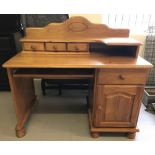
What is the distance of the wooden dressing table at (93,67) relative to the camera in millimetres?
1292

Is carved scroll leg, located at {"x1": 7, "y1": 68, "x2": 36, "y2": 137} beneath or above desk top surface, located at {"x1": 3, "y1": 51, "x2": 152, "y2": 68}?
beneath

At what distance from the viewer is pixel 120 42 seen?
54.3 inches

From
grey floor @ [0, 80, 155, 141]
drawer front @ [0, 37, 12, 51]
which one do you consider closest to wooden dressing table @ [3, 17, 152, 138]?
grey floor @ [0, 80, 155, 141]

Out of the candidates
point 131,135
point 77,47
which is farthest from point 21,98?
point 131,135

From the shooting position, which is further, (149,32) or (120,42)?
(149,32)

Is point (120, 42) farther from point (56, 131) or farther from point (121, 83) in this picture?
point (56, 131)

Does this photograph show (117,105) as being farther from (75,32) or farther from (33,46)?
(33,46)

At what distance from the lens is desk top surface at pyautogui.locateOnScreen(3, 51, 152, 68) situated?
4.10 feet

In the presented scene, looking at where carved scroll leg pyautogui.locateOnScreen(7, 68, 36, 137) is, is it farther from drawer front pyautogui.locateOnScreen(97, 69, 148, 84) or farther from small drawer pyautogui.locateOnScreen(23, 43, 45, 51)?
drawer front pyautogui.locateOnScreen(97, 69, 148, 84)

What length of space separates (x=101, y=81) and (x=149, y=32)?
56.0 inches

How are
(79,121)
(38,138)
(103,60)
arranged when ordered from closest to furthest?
(103,60), (38,138), (79,121)

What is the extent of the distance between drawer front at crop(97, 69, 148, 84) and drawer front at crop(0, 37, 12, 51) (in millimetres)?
1382
